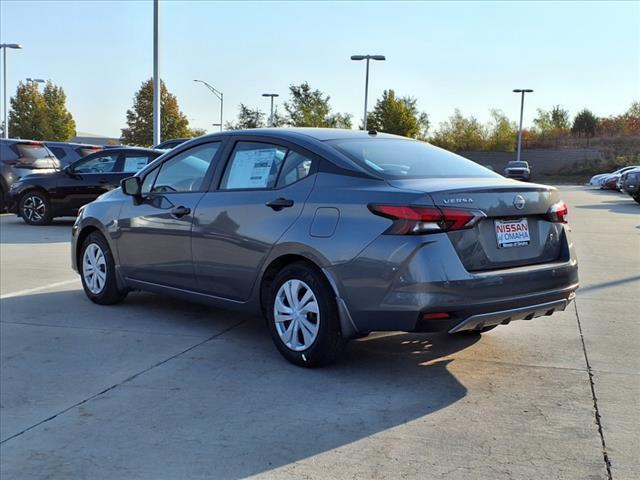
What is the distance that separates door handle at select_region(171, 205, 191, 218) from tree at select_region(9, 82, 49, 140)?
205 feet

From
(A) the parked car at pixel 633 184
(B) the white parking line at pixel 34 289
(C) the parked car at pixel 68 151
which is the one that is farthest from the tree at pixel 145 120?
(B) the white parking line at pixel 34 289

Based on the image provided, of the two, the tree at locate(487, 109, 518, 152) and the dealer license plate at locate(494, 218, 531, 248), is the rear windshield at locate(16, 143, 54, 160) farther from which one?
the tree at locate(487, 109, 518, 152)

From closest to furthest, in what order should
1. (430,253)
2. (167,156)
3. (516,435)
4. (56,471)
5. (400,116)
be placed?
(56,471) → (516,435) → (430,253) → (167,156) → (400,116)

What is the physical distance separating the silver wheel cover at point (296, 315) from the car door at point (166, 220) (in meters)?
1.11

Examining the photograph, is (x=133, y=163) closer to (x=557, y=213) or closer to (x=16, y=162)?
(x=16, y=162)

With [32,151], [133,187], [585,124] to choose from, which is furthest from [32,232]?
[585,124]

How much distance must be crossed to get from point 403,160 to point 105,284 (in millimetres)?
3220

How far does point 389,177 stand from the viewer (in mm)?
4500

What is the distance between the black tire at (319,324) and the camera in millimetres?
4465

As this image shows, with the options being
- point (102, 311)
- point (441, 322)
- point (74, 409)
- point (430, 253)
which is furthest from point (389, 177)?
point (102, 311)

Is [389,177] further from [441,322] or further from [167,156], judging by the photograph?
[167,156]

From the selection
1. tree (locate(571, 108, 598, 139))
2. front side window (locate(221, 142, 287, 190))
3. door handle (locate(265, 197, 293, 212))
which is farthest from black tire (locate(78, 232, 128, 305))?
tree (locate(571, 108, 598, 139))

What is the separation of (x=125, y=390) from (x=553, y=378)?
2.71 m

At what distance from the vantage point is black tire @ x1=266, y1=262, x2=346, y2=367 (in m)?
4.46
